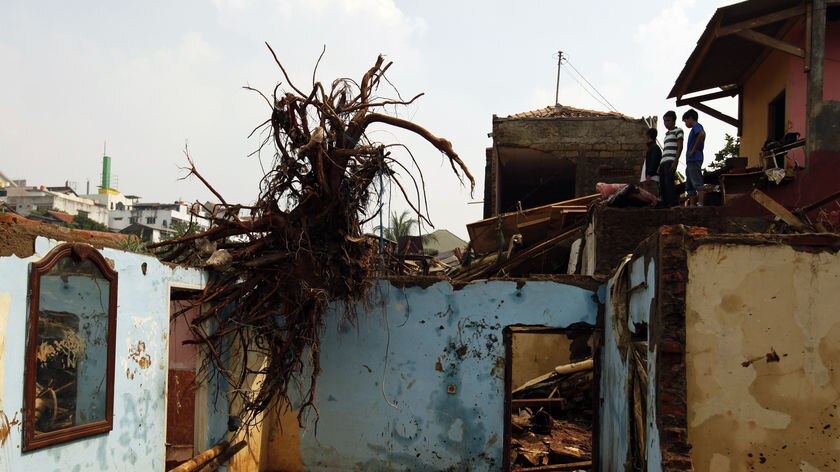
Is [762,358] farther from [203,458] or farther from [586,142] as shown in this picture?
[586,142]

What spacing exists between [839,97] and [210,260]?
8.91 m

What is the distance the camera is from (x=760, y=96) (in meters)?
12.2

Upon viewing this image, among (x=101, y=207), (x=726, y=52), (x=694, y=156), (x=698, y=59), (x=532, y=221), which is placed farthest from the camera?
(x=101, y=207)

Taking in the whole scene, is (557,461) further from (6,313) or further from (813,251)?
(6,313)

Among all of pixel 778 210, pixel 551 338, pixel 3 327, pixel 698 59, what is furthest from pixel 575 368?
pixel 3 327

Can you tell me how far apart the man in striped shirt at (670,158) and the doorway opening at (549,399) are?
238 cm

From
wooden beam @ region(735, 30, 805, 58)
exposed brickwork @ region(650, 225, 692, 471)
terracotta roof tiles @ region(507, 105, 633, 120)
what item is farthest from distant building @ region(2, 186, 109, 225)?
exposed brickwork @ region(650, 225, 692, 471)

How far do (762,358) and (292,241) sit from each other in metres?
4.90

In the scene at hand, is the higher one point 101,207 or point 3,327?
point 101,207

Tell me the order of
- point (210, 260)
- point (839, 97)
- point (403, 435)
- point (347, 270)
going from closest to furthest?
point (210, 260) → point (347, 270) → point (403, 435) → point (839, 97)

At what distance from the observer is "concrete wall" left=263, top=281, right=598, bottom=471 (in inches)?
348

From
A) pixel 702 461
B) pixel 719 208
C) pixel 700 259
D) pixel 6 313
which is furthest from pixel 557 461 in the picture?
pixel 6 313

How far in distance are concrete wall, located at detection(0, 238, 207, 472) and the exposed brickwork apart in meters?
4.41

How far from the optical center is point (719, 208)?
30.0 ft
